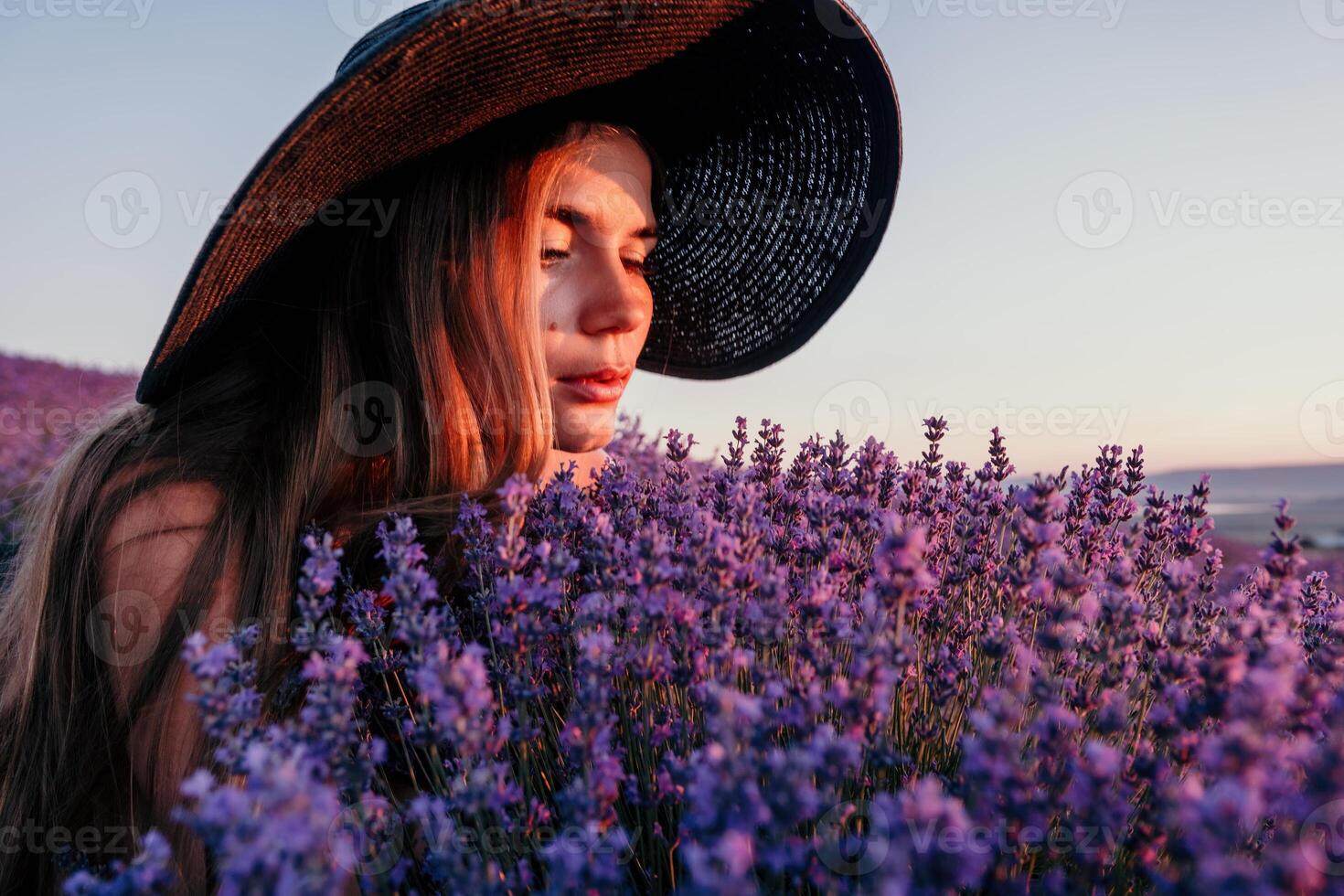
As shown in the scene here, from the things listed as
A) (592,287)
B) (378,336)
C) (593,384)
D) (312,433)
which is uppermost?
(592,287)

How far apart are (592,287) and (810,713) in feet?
5.28

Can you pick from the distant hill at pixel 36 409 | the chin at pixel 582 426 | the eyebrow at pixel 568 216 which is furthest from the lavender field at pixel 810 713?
the distant hill at pixel 36 409

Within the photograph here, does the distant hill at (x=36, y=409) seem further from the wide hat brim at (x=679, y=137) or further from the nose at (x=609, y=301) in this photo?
the nose at (x=609, y=301)

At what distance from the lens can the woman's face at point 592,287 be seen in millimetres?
2180

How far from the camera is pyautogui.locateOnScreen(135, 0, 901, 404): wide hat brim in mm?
1654

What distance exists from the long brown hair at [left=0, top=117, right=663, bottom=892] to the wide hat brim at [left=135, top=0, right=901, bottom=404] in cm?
15

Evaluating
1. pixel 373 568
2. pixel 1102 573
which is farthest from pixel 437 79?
pixel 1102 573

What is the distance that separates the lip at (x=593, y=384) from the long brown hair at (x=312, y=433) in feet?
0.69

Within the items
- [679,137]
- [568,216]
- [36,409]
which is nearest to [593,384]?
[568,216]

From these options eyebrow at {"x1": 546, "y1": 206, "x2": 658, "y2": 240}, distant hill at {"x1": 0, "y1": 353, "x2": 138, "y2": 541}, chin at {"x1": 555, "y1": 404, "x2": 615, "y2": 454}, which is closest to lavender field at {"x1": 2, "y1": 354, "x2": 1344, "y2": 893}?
chin at {"x1": 555, "y1": 404, "x2": 615, "y2": 454}

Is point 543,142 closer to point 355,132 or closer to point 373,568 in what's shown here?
point 355,132

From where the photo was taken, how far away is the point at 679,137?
9.11 ft

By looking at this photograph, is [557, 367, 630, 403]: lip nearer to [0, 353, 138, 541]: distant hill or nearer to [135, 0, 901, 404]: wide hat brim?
[135, 0, 901, 404]: wide hat brim

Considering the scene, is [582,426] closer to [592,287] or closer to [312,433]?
[592,287]
